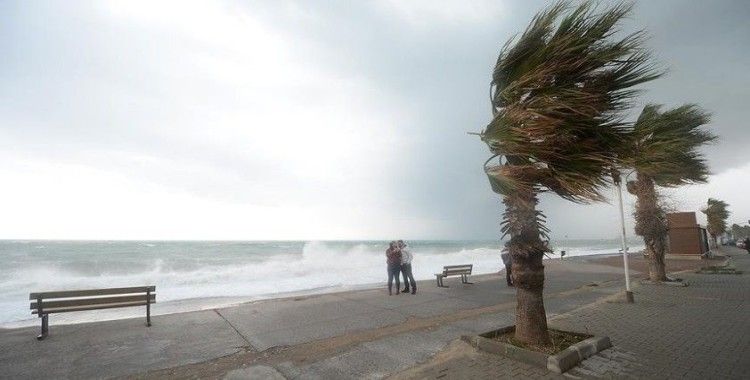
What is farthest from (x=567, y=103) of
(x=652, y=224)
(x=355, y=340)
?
(x=652, y=224)

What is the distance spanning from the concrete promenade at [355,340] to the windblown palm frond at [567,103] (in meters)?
2.68

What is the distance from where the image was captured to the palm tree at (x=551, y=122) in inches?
178

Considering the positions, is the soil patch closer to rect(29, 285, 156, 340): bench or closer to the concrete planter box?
the concrete planter box

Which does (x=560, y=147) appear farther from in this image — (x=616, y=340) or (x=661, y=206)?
(x=661, y=206)

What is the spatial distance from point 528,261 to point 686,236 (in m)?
29.0

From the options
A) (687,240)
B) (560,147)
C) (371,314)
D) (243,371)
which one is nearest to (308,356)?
(243,371)

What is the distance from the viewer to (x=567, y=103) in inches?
174

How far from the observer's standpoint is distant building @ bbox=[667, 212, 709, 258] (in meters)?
24.5

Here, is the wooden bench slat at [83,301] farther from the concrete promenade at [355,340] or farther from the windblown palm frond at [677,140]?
the windblown palm frond at [677,140]

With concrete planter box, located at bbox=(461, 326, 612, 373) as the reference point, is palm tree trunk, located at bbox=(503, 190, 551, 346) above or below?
above

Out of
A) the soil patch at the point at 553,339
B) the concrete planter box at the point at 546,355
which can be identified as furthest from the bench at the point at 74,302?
the soil patch at the point at 553,339

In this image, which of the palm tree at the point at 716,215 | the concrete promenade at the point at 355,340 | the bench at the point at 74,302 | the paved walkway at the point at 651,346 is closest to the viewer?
the paved walkway at the point at 651,346

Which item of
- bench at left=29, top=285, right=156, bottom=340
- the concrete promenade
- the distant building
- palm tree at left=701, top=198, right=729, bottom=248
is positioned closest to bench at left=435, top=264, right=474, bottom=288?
the concrete promenade

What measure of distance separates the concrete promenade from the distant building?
1891 centimetres
